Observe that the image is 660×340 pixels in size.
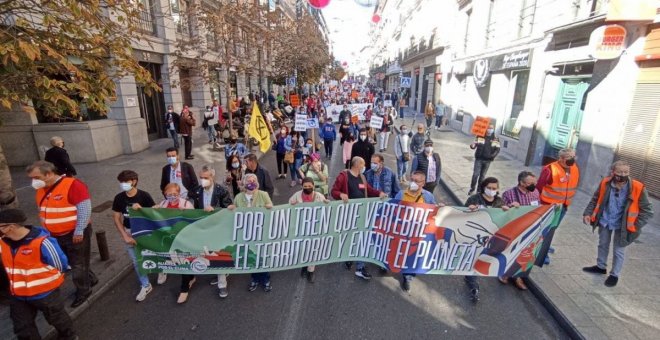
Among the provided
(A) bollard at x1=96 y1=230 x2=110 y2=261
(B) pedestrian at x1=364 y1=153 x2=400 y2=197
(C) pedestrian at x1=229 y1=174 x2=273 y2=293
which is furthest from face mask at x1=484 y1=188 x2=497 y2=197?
(A) bollard at x1=96 y1=230 x2=110 y2=261

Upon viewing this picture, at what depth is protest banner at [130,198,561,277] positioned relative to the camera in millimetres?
4289

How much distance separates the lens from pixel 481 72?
16078 millimetres

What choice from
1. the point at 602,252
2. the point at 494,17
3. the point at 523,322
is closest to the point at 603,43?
the point at 602,252

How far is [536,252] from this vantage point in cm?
443

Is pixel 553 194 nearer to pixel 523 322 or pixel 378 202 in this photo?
pixel 523 322

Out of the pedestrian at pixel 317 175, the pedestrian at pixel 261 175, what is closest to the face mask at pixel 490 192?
the pedestrian at pixel 317 175

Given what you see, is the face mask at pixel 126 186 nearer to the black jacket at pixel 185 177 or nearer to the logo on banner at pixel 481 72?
the black jacket at pixel 185 177

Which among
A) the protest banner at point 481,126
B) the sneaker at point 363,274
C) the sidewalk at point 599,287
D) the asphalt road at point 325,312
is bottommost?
the asphalt road at point 325,312

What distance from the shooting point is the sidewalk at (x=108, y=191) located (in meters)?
4.39

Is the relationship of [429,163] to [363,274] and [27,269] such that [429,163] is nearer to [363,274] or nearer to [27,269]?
[363,274]

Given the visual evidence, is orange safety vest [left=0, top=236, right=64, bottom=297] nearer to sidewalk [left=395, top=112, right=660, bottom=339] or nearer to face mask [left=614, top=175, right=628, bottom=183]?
sidewalk [left=395, top=112, right=660, bottom=339]

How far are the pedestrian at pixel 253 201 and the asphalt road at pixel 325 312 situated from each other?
0.13 meters

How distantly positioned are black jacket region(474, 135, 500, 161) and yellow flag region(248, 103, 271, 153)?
19.2 feet

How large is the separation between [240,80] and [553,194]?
2591 cm
